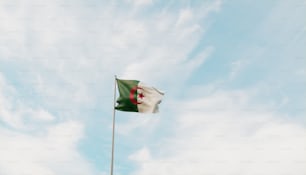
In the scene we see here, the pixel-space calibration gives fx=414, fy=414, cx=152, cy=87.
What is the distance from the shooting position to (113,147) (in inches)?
970

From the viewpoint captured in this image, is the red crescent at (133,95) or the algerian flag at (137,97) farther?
the red crescent at (133,95)

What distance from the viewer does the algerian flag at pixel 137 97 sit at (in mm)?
26469

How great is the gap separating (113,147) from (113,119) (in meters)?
1.82

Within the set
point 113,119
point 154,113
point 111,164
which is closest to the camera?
point 111,164

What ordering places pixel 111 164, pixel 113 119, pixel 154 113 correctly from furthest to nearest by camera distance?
1. pixel 154 113
2. pixel 113 119
3. pixel 111 164

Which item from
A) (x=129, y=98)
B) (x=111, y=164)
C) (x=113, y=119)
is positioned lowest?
(x=111, y=164)

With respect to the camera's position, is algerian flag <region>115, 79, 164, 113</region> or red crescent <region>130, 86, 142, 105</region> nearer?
algerian flag <region>115, 79, 164, 113</region>

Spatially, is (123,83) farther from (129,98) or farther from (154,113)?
(154,113)

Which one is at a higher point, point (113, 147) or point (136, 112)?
point (136, 112)

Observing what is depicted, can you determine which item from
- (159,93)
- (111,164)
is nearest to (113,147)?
(111,164)

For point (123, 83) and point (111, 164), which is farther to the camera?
point (123, 83)

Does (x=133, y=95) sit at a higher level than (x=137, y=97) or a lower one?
higher

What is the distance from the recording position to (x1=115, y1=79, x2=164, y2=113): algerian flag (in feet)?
86.8

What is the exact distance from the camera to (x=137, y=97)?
88.2 feet
